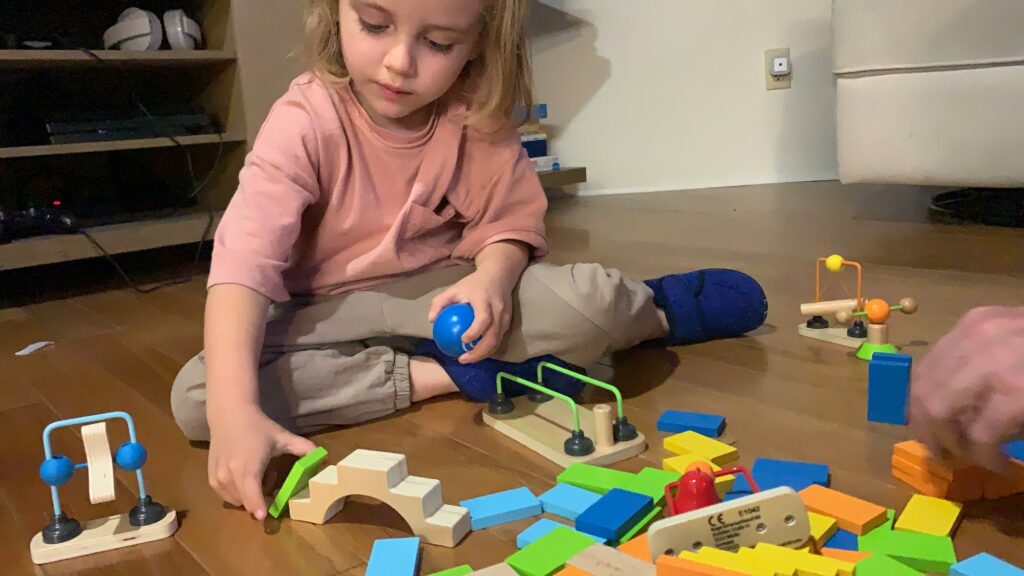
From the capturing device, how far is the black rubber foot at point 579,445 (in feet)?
2.49

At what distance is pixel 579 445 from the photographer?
0.76 meters

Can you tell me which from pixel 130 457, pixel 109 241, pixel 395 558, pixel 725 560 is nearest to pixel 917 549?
pixel 725 560

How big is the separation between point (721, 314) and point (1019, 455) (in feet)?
1.49

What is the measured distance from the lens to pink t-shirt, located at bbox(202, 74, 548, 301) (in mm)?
884

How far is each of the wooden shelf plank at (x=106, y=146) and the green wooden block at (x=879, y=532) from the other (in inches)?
65.3

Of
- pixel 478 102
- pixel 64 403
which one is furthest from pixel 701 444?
pixel 64 403

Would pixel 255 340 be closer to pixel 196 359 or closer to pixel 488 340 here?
pixel 196 359

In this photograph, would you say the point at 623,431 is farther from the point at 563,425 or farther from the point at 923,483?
the point at 923,483

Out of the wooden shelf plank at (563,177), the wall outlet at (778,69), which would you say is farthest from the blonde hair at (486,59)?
the wall outlet at (778,69)

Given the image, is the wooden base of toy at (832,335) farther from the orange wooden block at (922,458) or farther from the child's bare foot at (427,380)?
the child's bare foot at (427,380)

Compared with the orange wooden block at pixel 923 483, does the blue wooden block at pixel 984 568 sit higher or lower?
higher

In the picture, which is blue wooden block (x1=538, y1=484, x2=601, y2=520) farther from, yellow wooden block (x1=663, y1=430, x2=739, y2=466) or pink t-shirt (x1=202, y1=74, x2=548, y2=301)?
pink t-shirt (x1=202, y1=74, x2=548, y2=301)

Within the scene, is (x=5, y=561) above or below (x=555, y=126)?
below

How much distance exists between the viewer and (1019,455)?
25.6 inches
